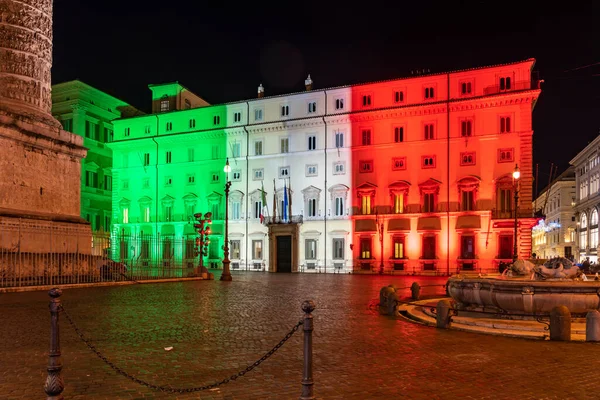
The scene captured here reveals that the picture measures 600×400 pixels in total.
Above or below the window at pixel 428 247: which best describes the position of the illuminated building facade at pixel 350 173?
above

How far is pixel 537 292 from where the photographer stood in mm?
10016

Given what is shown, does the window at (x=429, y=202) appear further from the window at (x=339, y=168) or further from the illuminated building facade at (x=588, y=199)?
the illuminated building facade at (x=588, y=199)

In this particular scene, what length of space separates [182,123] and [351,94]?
16727mm

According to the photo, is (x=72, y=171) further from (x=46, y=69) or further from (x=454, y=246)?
(x=454, y=246)

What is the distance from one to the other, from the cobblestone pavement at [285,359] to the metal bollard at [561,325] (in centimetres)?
31

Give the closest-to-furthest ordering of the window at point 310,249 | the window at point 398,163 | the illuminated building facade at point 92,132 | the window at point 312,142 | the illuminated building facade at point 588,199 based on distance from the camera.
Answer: the window at point 398,163 < the window at point 310,249 < the window at point 312,142 < the illuminated building facade at point 92,132 < the illuminated building facade at point 588,199

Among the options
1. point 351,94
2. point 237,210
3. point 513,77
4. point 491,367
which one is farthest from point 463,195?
point 491,367

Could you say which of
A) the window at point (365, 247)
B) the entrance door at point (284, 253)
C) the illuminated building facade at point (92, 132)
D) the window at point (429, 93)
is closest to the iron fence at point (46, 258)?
the entrance door at point (284, 253)

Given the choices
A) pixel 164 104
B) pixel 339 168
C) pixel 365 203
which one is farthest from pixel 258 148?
pixel 164 104

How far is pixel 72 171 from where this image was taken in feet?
65.9

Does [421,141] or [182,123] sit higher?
[182,123]

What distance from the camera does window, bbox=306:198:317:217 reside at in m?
42.5

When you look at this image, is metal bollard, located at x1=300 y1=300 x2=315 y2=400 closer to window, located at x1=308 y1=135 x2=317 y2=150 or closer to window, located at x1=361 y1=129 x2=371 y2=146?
window, located at x1=361 y1=129 x2=371 y2=146

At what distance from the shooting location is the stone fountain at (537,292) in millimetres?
9922
